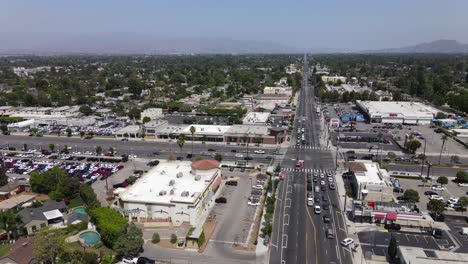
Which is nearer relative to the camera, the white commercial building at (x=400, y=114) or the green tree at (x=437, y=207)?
the green tree at (x=437, y=207)

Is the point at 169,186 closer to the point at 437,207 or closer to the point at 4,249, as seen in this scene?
the point at 4,249

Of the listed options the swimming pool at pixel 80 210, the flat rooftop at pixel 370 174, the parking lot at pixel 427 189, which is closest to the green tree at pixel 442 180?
the parking lot at pixel 427 189

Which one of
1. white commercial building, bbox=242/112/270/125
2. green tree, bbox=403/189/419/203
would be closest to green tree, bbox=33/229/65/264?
green tree, bbox=403/189/419/203

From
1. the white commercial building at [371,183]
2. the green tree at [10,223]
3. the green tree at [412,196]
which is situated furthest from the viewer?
the white commercial building at [371,183]

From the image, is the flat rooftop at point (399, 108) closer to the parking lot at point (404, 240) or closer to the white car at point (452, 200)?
the white car at point (452, 200)

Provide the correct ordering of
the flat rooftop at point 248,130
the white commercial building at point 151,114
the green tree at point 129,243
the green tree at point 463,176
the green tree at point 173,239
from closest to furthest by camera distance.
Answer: the green tree at point 129,243 < the green tree at point 173,239 < the green tree at point 463,176 < the flat rooftop at point 248,130 < the white commercial building at point 151,114

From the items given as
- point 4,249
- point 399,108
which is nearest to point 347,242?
point 4,249

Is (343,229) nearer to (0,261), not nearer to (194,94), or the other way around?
(0,261)
